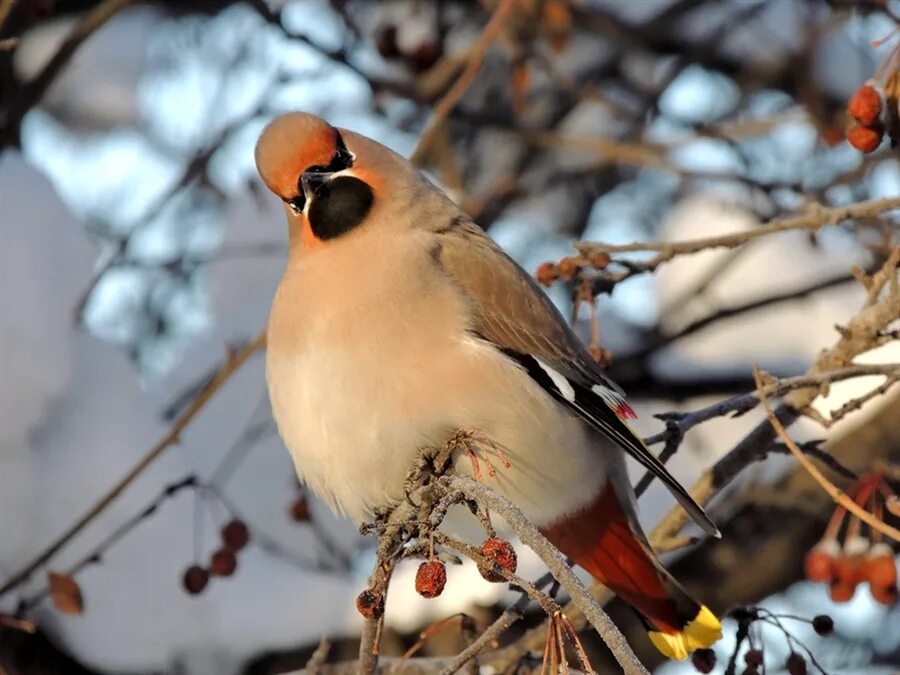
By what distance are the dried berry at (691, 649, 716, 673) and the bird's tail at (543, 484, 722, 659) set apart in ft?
0.65

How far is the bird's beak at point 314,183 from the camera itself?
10.8 ft

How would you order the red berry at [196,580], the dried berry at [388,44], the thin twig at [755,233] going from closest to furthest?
1. the thin twig at [755,233]
2. the red berry at [196,580]
3. the dried berry at [388,44]

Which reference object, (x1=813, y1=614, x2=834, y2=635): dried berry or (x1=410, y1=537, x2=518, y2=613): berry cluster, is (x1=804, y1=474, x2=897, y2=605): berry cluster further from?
(x1=410, y1=537, x2=518, y2=613): berry cluster

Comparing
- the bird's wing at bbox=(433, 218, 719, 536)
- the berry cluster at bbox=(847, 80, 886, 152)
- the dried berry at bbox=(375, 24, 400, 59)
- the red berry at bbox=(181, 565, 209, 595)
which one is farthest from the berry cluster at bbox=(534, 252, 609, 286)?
the dried berry at bbox=(375, 24, 400, 59)

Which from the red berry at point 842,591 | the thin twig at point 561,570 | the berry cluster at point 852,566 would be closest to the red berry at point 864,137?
the berry cluster at point 852,566

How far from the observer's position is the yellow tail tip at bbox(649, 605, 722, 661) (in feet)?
11.4

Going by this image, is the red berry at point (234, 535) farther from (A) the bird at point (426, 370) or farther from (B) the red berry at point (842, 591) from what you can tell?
(B) the red berry at point (842, 591)

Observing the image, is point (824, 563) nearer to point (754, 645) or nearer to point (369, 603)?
point (754, 645)

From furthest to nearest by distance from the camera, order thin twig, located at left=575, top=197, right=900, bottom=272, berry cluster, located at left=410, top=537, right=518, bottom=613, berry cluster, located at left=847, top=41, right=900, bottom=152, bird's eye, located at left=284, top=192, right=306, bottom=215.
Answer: bird's eye, located at left=284, top=192, right=306, bottom=215 < berry cluster, located at left=847, top=41, right=900, bottom=152 < thin twig, located at left=575, top=197, right=900, bottom=272 < berry cluster, located at left=410, top=537, right=518, bottom=613

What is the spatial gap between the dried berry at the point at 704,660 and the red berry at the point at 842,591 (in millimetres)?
411

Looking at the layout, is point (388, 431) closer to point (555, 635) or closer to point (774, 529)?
point (555, 635)

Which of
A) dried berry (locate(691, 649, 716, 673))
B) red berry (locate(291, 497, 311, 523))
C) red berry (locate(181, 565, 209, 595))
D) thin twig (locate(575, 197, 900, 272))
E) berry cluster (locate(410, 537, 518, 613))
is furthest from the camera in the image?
red berry (locate(291, 497, 311, 523))

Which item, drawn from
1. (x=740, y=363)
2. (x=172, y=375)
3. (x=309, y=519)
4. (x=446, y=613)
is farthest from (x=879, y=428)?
(x=172, y=375)

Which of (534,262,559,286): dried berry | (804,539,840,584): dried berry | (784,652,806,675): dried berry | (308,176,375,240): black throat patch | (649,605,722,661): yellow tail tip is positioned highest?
(308,176,375,240): black throat patch
